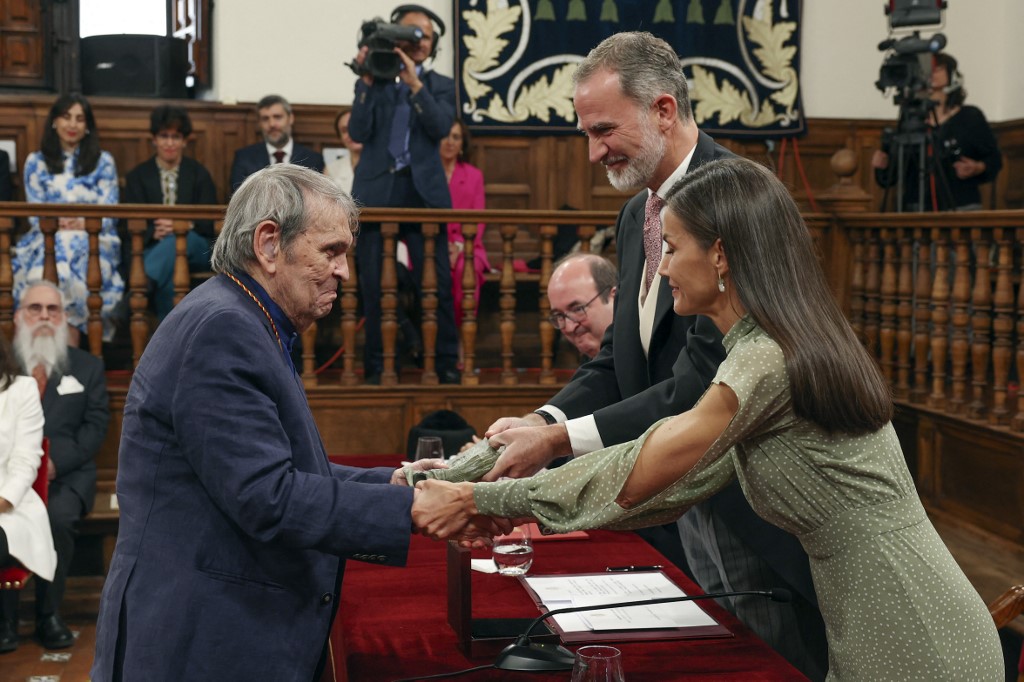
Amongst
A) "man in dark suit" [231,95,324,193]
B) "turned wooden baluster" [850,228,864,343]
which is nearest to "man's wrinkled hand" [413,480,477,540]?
"turned wooden baluster" [850,228,864,343]

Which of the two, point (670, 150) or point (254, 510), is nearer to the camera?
point (254, 510)

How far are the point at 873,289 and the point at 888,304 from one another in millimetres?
193

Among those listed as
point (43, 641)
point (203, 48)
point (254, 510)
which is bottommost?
point (43, 641)

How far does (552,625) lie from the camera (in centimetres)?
199

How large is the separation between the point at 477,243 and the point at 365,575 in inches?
158

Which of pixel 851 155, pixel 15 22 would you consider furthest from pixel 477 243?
pixel 15 22

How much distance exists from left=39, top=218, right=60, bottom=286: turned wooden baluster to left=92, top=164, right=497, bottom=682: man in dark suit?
3.51 meters

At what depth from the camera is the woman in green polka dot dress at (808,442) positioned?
68.9 inches

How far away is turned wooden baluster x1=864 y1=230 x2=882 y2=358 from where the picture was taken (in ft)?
18.9

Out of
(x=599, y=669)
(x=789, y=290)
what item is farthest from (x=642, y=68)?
(x=599, y=669)

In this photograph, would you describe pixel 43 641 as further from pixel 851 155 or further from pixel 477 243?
pixel 851 155

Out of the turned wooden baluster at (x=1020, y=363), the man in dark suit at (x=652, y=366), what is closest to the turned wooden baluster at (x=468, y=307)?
the turned wooden baluster at (x=1020, y=363)

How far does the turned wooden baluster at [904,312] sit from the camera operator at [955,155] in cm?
109

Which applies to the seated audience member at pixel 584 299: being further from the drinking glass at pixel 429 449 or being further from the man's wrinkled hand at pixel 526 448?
the man's wrinkled hand at pixel 526 448
